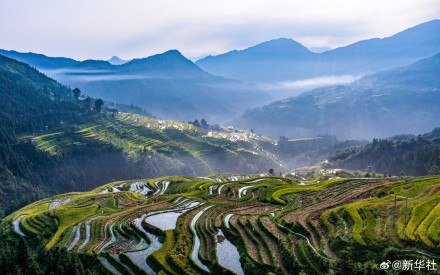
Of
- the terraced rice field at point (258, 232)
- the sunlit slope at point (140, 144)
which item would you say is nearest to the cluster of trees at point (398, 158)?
the sunlit slope at point (140, 144)

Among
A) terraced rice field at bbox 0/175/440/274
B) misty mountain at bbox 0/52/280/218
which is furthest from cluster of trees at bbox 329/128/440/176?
terraced rice field at bbox 0/175/440/274

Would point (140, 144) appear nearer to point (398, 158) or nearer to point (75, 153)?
point (75, 153)

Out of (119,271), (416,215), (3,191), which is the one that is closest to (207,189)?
(119,271)

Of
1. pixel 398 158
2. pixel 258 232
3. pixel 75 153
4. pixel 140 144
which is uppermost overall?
pixel 258 232

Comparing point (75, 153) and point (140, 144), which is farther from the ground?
point (75, 153)

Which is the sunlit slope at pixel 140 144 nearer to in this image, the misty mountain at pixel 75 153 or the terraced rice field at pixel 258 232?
the misty mountain at pixel 75 153

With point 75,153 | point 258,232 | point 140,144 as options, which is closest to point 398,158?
point 140,144
